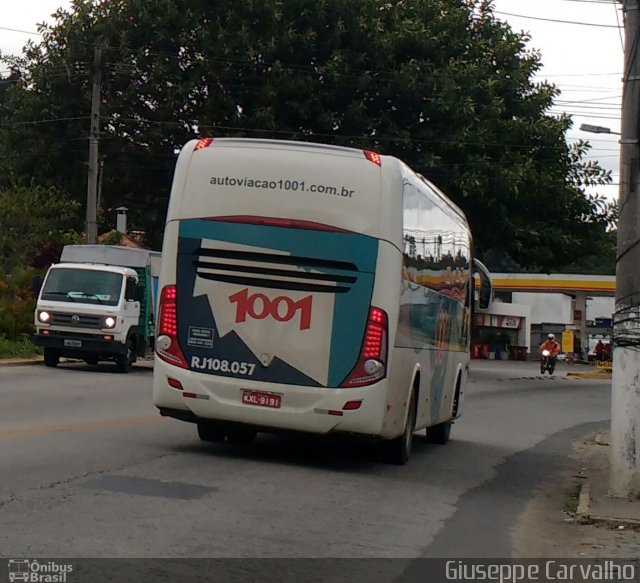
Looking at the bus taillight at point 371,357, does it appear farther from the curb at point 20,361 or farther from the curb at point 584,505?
the curb at point 20,361

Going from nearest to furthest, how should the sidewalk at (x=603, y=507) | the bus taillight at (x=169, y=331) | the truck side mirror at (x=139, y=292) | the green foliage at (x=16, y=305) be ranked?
1. the sidewalk at (x=603, y=507)
2. the bus taillight at (x=169, y=331)
3. the truck side mirror at (x=139, y=292)
4. the green foliage at (x=16, y=305)

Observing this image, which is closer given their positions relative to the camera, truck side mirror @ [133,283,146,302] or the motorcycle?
truck side mirror @ [133,283,146,302]

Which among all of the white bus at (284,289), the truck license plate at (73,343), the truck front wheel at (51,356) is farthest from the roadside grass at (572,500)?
the truck front wheel at (51,356)

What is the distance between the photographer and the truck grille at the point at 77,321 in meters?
28.4

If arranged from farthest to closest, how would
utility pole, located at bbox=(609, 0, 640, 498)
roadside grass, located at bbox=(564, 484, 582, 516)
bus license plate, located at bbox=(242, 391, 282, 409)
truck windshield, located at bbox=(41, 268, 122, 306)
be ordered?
truck windshield, located at bbox=(41, 268, 122, 306), bus license plate, located at bbox=(242, 391, 282, 409), roadside grass, located at bbox=(564, 484, 582, 516), utility pole, located at bbox=(609, 0, 640, 498)

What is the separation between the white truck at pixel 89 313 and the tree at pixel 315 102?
1172 cm

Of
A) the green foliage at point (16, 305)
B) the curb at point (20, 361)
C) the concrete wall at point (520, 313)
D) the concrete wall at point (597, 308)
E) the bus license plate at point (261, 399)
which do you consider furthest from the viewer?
the concrete wall at point (597, 308)

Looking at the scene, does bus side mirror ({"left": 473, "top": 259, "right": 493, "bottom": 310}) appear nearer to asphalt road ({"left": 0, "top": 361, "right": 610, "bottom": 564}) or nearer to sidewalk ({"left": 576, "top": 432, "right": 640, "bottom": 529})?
asphalt road ({"left": 0, "top": 361, "right": 610, "bottom": 564})

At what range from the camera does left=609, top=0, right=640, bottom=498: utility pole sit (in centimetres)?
1227

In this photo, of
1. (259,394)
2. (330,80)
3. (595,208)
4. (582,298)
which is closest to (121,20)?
(330,80)

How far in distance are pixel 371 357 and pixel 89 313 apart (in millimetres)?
16170

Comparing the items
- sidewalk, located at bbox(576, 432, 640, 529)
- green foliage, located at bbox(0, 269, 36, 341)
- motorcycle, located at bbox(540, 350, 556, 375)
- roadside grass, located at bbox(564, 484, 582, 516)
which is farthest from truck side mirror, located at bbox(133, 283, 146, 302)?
motorcycle, located at bbox(540, 350, 556, 375)
